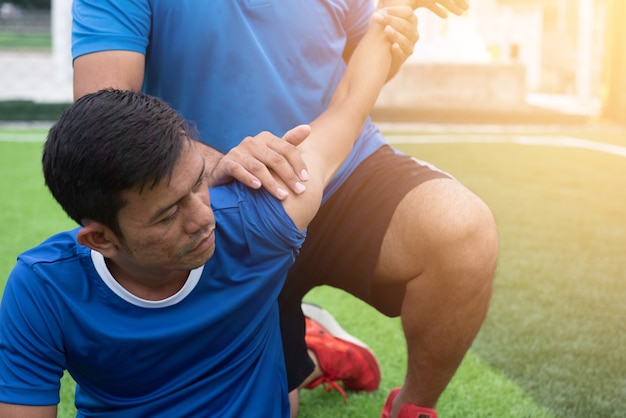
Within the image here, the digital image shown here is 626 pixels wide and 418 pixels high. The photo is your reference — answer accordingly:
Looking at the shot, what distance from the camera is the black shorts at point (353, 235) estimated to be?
7.45 feet

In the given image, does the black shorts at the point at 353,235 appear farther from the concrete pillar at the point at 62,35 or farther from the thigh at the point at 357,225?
the concrete pillar at the point at 62,35

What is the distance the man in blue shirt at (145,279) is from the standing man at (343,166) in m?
0.39

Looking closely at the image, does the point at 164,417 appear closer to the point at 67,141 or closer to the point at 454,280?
the point at 67,141

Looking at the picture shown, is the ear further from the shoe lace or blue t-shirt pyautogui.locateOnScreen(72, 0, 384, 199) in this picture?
the shoe lace

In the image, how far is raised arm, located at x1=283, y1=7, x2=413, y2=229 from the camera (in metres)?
1.88

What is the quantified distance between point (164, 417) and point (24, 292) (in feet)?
1.30

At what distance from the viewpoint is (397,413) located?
91.7 inches

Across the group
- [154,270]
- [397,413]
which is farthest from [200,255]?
[397,413]

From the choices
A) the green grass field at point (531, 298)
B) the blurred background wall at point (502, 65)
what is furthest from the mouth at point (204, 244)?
the blurred background wall at point (502, 65)

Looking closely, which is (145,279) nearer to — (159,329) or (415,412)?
(159,329)

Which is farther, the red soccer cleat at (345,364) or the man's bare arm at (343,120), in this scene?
the red soccer cleat at (345,364)

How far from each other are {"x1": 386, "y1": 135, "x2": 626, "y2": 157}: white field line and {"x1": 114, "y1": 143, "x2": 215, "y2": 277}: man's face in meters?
6.83

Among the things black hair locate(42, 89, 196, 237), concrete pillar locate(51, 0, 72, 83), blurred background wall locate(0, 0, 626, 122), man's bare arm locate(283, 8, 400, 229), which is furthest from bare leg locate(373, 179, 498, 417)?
concrete pillar locate(51, 0, 72, 83)

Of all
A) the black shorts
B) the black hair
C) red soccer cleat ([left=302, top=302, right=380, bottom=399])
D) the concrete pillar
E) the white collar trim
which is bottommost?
the concrete pillar
